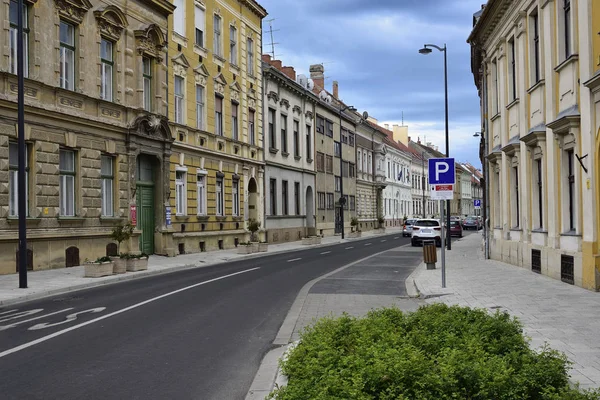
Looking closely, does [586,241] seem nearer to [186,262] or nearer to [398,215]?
[186,262]

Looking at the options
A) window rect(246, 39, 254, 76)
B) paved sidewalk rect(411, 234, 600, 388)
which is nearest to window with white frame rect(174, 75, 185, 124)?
window rect(246, 39, 254, 76)

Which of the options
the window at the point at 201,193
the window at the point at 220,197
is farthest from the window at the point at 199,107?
the window at the point at 220,197

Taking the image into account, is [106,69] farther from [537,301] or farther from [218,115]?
[537,301]

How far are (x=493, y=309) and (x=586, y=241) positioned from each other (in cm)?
420

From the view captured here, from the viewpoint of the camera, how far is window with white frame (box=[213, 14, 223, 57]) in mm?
34812

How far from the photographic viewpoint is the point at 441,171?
15.2 metres

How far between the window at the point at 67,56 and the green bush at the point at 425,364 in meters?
18.1

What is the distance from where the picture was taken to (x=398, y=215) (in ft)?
290

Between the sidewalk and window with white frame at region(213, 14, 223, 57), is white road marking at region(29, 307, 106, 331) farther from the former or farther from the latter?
window with white frame at region(213, 14, 223, 57)

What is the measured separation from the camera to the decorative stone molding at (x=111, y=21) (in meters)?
24.1

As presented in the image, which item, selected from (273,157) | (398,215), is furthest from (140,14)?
(398,215)

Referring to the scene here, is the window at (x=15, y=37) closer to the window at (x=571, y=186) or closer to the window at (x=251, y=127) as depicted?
the window at (x=571, y=186)

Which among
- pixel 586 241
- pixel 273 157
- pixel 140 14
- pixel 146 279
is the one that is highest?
pixel 140 14

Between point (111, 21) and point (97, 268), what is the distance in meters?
10.9
